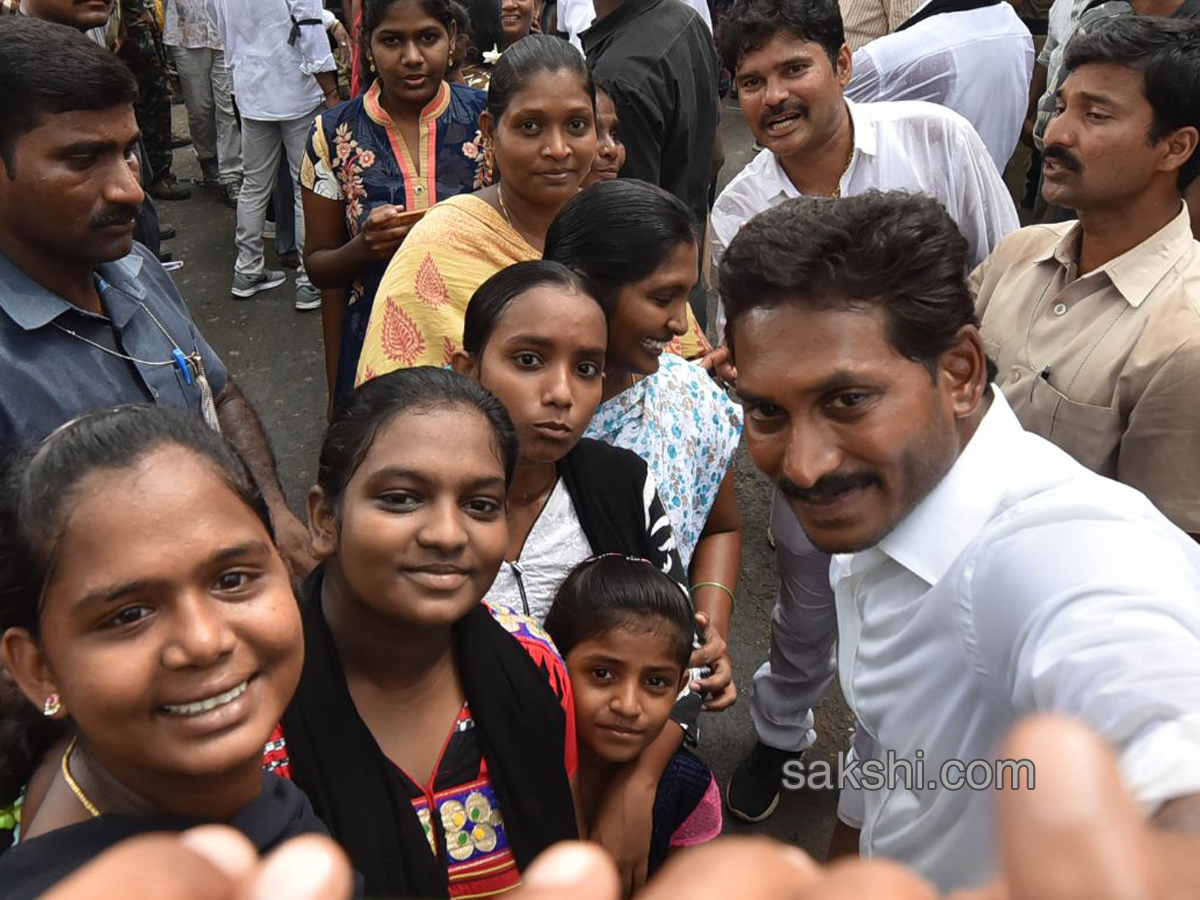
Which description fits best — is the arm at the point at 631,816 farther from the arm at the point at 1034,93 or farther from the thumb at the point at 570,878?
the arm at the point at 1034,93

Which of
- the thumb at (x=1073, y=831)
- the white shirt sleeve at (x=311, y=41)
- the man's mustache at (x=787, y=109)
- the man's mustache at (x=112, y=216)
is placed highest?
the thumb at (x=1073, y=831)

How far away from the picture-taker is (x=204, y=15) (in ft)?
19.3

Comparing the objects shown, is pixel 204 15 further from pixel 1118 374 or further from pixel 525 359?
pixel 1118 374

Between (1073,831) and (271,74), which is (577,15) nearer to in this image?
(271,74)

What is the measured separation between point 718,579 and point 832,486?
97 cm

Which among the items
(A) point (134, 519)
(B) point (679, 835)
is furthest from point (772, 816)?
(A) point (134, 519)

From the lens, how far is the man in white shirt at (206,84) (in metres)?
5.90

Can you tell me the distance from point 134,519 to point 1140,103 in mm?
2269

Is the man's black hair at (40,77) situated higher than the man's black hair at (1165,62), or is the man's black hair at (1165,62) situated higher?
the man's black hair at (1165,62)

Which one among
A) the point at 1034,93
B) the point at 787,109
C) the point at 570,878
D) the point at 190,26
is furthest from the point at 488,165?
the point at 1034,93

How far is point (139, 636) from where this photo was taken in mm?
980

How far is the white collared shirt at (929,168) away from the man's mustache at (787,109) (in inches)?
7.2

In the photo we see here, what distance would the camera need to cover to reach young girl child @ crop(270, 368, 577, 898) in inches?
53.0

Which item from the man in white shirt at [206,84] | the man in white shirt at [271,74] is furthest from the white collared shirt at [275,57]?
the man in white shirt at [206,84]
